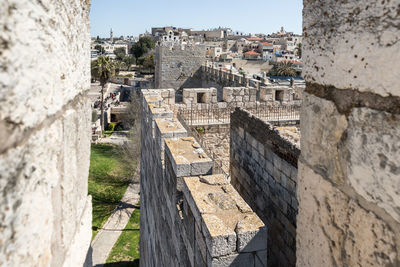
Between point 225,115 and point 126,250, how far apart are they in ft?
18.1

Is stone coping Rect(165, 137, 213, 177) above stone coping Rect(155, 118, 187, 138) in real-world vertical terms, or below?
below

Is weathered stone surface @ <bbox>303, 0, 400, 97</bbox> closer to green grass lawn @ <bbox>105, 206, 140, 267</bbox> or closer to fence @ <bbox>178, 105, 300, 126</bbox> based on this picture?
fence @ <bbox>178, 105, 300, 126</bbox>

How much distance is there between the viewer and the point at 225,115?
11.0 m

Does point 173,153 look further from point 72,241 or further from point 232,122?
point 232,122

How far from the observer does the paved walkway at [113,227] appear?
12174mm

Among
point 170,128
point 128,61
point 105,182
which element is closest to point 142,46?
point 128,61

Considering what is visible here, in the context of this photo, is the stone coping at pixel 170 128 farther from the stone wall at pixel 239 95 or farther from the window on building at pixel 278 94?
the window on building at pixel 278 94

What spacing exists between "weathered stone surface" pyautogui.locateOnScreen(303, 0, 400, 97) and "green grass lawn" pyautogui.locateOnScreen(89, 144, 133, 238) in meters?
13.5

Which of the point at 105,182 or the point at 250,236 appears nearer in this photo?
the point at 250,236

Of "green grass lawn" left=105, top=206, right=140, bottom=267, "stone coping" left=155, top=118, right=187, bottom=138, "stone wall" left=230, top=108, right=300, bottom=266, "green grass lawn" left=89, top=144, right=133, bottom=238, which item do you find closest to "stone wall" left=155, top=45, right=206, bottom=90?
"green grass lawn" left=89, top=144, right=133, bottom=238

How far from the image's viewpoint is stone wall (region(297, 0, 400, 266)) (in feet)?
3.61

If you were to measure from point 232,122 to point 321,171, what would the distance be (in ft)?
20.2

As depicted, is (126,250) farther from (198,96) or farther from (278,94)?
(278,94)

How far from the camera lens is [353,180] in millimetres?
1269
